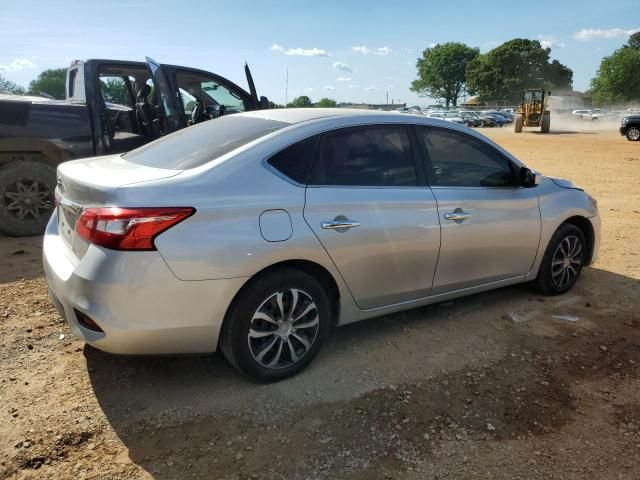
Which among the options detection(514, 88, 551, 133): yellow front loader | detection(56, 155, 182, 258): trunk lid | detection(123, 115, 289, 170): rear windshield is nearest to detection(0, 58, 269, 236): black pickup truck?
detection(123, 115, 289, 170): rear windshield

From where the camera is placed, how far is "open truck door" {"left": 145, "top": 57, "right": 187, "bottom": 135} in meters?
6.37

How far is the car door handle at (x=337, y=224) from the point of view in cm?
309

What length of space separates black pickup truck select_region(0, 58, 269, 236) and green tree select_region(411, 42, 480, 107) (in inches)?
4141

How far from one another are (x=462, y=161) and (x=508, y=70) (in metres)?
99.1

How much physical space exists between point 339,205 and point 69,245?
1568mm

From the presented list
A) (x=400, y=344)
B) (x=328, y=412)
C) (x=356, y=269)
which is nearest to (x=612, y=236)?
(x=400, y=344)

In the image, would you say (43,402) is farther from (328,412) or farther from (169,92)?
(169,92)

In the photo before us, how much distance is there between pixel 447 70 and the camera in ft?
349

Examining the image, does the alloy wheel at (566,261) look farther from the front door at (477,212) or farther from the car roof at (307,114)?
the car roof at (307,114)

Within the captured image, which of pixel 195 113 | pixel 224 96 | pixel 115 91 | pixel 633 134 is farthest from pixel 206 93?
pixel 633 134

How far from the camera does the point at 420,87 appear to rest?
112 m

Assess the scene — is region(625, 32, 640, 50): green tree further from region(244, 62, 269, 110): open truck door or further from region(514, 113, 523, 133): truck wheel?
region(244, 62, 269, 110): open truck door

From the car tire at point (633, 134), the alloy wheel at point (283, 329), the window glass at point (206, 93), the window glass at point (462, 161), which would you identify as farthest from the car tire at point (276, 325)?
the car tire at point (633, 134)

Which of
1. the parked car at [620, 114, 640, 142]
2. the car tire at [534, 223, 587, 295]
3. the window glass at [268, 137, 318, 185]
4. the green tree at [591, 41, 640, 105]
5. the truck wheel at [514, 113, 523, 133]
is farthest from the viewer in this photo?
the green tree at [591, 41, 640, 105]
